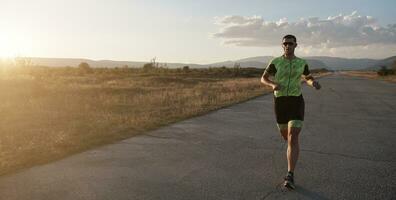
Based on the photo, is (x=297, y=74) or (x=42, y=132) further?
(x=42, y=132)

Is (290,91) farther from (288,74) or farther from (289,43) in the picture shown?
(289,43)

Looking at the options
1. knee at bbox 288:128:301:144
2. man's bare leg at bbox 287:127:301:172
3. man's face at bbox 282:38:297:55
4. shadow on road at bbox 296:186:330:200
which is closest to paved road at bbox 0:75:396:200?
shadow on road at bbox 296:186:330:200

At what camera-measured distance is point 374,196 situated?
5.46 metres

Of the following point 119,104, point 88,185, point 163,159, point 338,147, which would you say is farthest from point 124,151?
point 119,104

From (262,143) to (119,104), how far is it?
33.1 ft

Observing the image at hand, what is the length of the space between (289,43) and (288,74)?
1.34 feet

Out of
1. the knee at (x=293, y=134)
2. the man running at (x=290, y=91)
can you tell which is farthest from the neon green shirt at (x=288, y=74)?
the knee at (x=293, y=134)

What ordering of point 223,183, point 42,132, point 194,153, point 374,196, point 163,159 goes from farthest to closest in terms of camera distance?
point 42,132, point 194,153, point 163,159, point 223,183, point 374,196

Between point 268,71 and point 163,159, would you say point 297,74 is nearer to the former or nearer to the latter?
point 268,71

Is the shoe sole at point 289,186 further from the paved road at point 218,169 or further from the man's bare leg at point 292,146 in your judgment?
the man's bare leg at point 292,146

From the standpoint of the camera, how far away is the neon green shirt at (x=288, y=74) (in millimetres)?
6031

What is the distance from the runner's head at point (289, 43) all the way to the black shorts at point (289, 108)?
61cm

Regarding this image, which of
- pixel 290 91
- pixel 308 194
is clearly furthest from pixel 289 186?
pixel 290 91

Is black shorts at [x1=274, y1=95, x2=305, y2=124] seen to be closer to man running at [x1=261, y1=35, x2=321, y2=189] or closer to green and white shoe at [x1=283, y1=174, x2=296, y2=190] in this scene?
man running at [x1=261, y1=35, x2=321, y2=189]
